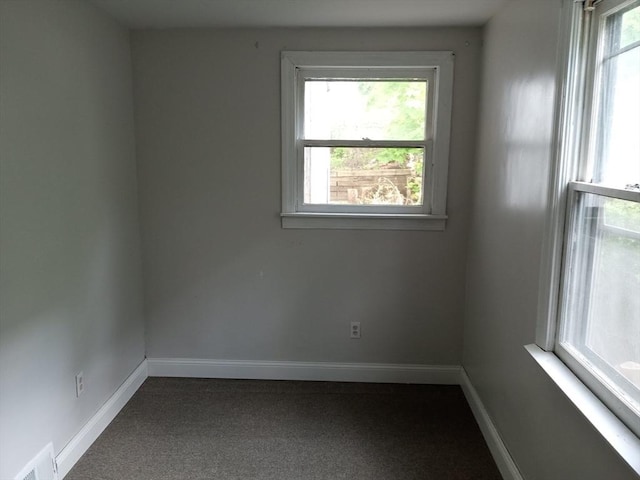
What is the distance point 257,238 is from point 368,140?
915 millimetres

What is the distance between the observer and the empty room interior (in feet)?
5.55

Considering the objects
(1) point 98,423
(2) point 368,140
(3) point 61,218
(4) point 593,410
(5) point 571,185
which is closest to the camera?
(4) point 593,410

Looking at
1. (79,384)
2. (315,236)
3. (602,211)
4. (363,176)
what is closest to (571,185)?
(602,211)

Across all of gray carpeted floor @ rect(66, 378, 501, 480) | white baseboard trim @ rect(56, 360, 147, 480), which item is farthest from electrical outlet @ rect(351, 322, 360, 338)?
white baseboard trim @ rect(56, 360, 147, 480)

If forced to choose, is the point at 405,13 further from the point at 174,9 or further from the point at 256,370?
the point at 256,370

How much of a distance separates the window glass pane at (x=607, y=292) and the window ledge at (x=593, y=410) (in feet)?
0.23

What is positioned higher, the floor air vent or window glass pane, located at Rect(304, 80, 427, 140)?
window glass pane, located at Rect(304, 80, 427, 140)

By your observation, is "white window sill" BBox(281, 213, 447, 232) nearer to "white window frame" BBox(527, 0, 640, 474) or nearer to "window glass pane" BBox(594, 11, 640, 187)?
"white window frame" BBox(527, 0, 640, 474)

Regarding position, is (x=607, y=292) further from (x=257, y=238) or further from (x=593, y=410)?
(x=257, y=238)

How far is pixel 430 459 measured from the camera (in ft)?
7.63

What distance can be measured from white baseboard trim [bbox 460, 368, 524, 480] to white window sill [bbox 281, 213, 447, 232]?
972mm

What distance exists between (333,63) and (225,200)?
3.43 ft

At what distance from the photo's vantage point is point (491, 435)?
2377 mm

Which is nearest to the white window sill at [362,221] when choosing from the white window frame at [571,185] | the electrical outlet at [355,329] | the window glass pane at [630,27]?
the electrical outlet at [355,329]
